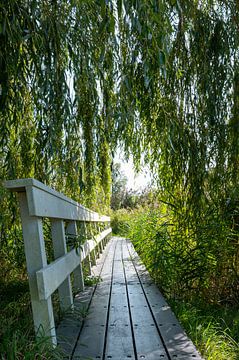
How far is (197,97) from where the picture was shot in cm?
Result: 381

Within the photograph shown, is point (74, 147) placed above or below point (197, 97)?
below

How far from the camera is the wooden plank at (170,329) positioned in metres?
2.16

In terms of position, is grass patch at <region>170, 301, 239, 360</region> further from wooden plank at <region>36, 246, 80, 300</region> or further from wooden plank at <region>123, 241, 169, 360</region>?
wooden plank at <region>36, 246, 80, 300</region>

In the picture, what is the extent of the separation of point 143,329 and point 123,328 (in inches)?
5.1

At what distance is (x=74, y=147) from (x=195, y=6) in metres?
1.68

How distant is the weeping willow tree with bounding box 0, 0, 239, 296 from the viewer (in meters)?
2.87

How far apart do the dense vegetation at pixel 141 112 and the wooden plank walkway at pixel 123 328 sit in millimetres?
840

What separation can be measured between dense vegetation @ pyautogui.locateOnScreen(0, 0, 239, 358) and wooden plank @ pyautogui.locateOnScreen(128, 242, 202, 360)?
31.0 inches

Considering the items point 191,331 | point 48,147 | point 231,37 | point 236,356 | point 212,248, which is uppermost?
point 231,37

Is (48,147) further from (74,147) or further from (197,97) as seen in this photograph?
(197,97)

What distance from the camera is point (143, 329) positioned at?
8.51 ft

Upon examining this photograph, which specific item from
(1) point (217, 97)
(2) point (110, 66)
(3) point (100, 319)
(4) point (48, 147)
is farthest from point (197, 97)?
(3) point (100, 319)

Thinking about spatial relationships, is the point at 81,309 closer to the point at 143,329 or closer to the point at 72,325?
the point at 72,325

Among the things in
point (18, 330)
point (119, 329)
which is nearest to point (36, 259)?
point (18, 330)
